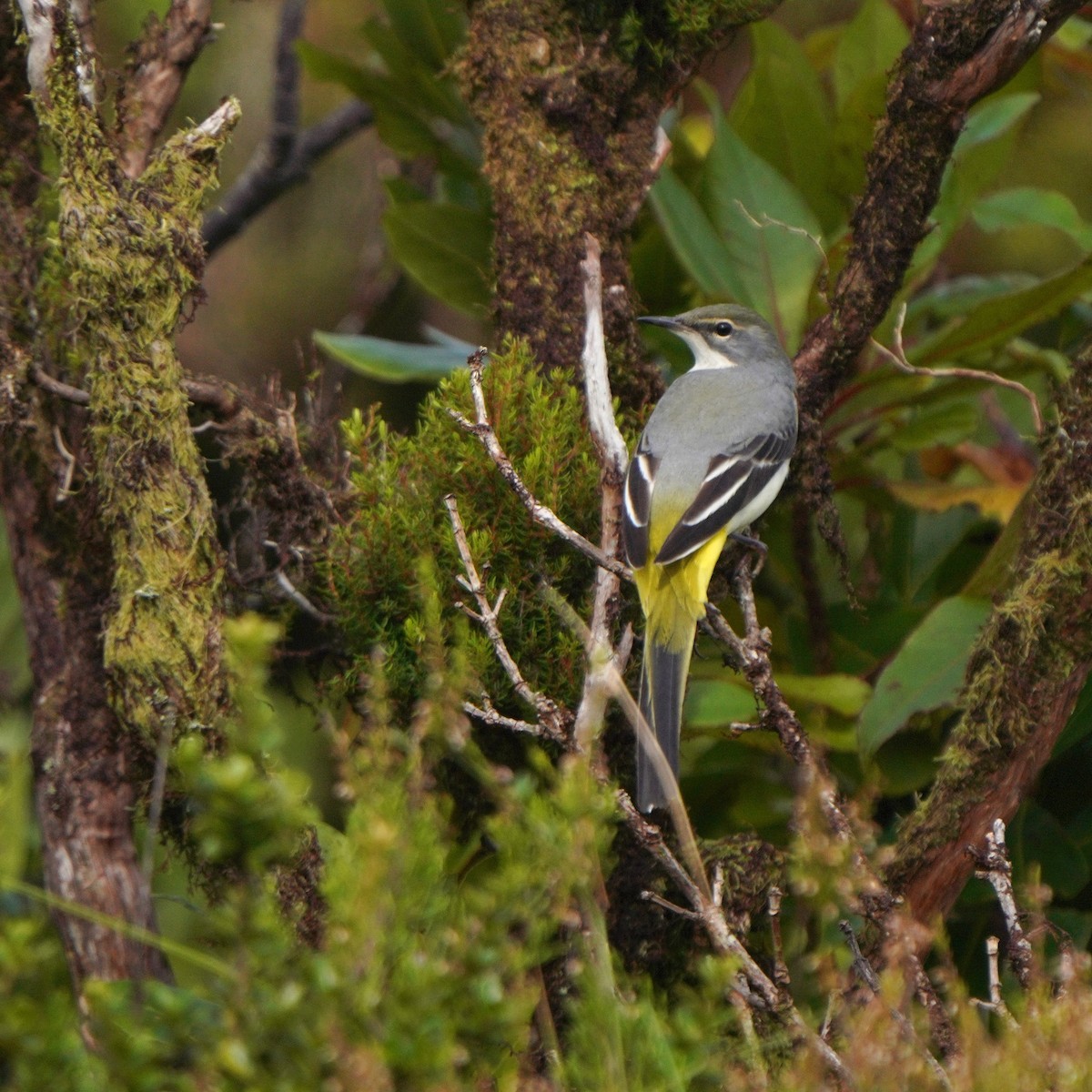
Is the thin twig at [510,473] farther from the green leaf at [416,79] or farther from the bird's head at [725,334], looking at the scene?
the green leaf at [416,79]

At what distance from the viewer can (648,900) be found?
11.7ft

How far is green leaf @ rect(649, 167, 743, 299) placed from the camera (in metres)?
4.47

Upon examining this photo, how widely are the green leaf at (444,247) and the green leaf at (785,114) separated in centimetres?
102

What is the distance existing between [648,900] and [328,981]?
190cm

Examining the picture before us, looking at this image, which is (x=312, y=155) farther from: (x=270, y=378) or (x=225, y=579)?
(x=225, y=579)

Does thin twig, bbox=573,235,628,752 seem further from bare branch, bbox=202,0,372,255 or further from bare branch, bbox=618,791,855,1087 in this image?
bare branch, bbox=202,0,372,255

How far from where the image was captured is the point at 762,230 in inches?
185

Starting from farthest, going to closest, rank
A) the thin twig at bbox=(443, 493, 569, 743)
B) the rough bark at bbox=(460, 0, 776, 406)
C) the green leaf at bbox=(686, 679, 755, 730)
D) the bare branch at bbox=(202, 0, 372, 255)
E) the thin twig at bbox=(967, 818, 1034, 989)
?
→ 1. the bare branch at bbox=(202, 0, 372, 255)
2. the green leaf at bbox=(686, 679, 755, 730)
3. the rough bark at bbox=(460, 0, 776, 406)
4. the thin twig at bbox=(443, 493, 569, 743)
5. the thin twig at bbox=(967, 818, 1034, 989)

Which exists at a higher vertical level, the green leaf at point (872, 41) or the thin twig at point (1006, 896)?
the green leaf at point (872, 41)

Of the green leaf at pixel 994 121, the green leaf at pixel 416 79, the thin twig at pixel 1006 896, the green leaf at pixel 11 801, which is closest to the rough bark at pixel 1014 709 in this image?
the thin twig at pixel 1006 896

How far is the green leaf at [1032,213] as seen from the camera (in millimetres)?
4840

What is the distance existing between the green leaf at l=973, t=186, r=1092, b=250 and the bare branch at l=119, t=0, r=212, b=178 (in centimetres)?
267

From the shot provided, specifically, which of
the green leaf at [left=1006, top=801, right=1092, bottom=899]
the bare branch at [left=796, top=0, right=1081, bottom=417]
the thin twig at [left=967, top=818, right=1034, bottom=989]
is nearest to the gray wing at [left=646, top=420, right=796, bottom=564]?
the bare branch at [left=796, top=0, right=1081, bottom=417]

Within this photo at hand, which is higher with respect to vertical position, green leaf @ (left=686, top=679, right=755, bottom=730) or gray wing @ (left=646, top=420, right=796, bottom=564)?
gray wing @ (left=646, top=420, right=796, bottom=564)
